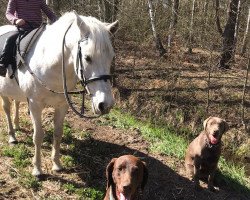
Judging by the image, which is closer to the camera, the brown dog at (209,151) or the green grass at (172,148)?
the brown dog at (209,151)

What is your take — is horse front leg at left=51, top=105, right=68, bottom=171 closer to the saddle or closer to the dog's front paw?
the saddle

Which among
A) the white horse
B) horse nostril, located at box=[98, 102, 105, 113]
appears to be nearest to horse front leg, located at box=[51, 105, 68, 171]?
the white horse

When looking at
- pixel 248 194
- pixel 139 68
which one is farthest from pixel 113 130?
pixel 139 68

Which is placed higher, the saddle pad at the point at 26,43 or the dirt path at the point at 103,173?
the saddle pad at the point at 26,43

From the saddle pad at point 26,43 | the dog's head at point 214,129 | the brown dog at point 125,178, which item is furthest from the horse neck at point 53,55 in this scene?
the dog's head at point 214,129

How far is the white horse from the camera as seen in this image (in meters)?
4.41

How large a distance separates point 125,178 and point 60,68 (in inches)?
72.6

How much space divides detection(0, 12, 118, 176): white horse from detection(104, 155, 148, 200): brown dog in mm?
652

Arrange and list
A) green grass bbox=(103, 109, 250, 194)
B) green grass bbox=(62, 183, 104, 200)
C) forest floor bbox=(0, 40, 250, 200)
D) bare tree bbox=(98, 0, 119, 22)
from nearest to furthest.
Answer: green grass bbox=(62, 183, 104, 200) < forest floor bbox=(0, 40, 250, 200) < green grass bbox=(103, 109, 250, 194) < bare tree bbox=(98, 0, 119, 22)

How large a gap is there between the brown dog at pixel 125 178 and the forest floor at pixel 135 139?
1.34m

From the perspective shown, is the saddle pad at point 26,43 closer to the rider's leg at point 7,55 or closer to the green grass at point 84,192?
the rider's leg at point 7,55

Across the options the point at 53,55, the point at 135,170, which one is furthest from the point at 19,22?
the point at 135,170

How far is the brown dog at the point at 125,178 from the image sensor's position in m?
4.11

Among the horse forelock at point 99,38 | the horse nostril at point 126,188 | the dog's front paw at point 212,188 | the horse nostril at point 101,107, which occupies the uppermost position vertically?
the horse forelock at point 99,38
